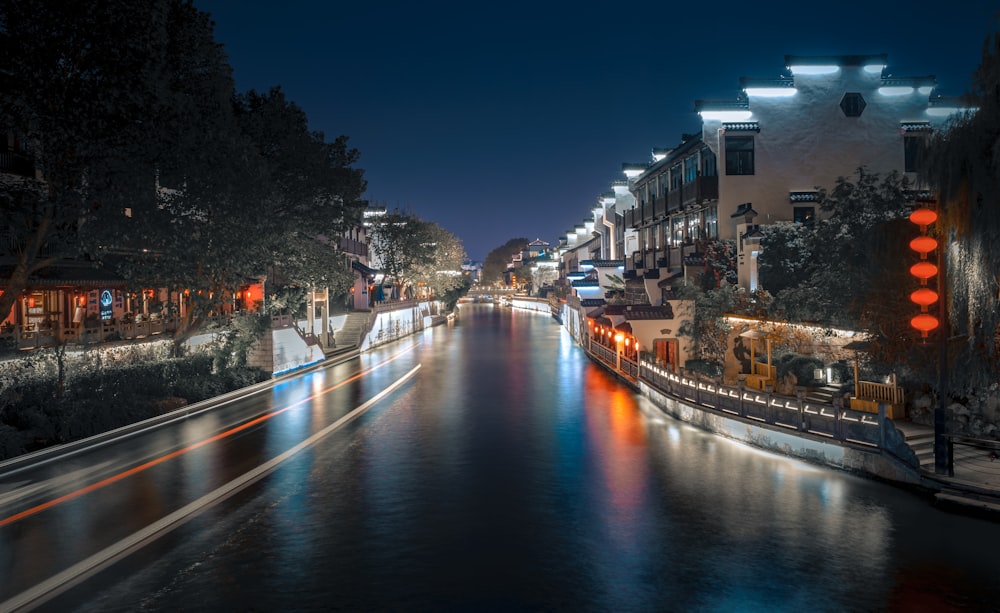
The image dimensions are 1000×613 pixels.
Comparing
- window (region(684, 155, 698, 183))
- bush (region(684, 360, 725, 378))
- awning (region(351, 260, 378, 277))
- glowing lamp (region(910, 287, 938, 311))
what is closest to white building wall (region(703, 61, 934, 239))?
window (region(684, 155, 698, 183))

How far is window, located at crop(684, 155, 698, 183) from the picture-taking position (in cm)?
4403

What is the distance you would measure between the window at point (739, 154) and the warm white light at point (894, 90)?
812 cm

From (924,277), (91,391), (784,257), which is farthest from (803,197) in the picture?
(91,391)

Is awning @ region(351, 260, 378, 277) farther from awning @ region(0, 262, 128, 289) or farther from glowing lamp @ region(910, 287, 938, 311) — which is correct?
glowing lamp @ region(910, 287, 938, 311)

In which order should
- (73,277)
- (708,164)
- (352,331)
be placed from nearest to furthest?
(73,277)
(708,164)
(352,331)

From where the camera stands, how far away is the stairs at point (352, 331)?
51.6 metres

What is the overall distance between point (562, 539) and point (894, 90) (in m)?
39.7

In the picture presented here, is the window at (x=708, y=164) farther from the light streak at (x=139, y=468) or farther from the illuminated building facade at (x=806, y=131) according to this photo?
the light streak at (x=139, y=468)

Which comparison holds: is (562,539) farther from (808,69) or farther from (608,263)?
(608,263)

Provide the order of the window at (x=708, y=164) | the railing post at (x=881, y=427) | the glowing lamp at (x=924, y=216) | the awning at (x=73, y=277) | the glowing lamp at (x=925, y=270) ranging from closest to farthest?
the glowing lamp at (x=925, y=270) < the glowing lamp at (x=924, y=216) < the railing post at (x=881, y=427) < the awning at (x=73, y=277) < the window at (x=708, y=164)

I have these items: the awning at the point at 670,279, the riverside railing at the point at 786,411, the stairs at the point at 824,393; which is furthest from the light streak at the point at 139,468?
the awning at the point at 670,279

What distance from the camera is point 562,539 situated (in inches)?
428

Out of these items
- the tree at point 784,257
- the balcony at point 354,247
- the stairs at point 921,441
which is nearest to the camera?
the stairs at point 921,441

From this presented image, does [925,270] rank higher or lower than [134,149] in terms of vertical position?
lower
